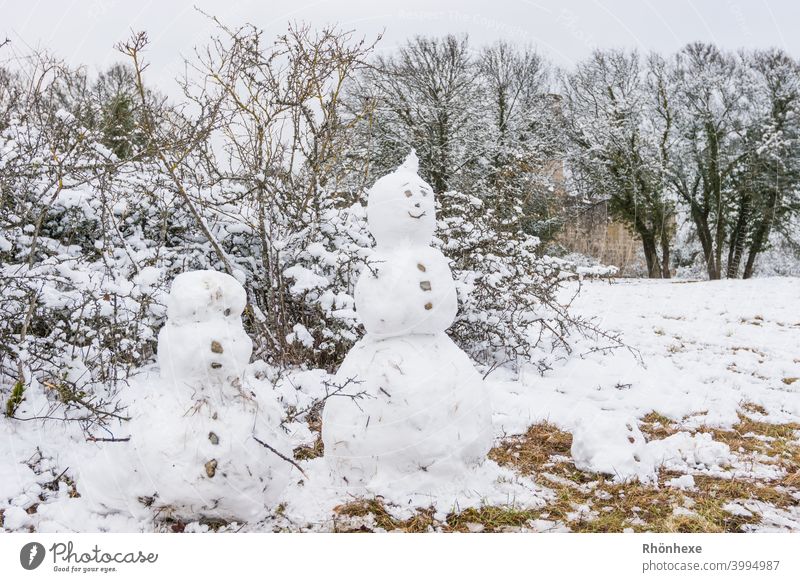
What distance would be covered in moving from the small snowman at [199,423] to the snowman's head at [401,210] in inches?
38.1

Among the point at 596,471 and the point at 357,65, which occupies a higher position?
the point at 357,65

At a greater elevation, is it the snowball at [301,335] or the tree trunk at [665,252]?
the tree trunk at [665,252]

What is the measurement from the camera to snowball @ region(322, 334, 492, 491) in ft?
9.81

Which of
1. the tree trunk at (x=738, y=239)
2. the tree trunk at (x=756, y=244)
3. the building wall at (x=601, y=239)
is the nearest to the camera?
the tree trunk at (x=756, y=244)

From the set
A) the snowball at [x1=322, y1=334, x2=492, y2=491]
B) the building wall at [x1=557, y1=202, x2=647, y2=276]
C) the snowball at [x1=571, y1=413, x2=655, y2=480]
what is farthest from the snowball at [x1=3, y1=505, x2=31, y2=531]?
the building wall at [x1=557, y1=202, x2=647, y2=276]

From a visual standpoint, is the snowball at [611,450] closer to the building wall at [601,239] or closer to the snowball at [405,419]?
the snowball at [405,419]

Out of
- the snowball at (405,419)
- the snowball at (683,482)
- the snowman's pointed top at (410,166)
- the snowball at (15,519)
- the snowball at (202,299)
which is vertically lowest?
the snowball at (15,519)

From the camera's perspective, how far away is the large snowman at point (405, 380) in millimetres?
3002

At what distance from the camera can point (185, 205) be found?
5.63 m

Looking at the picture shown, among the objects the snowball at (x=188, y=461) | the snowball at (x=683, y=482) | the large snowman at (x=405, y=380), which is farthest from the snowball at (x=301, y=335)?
the snowball at (x=683, y=482)

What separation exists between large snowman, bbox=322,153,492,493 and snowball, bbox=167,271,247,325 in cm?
78
